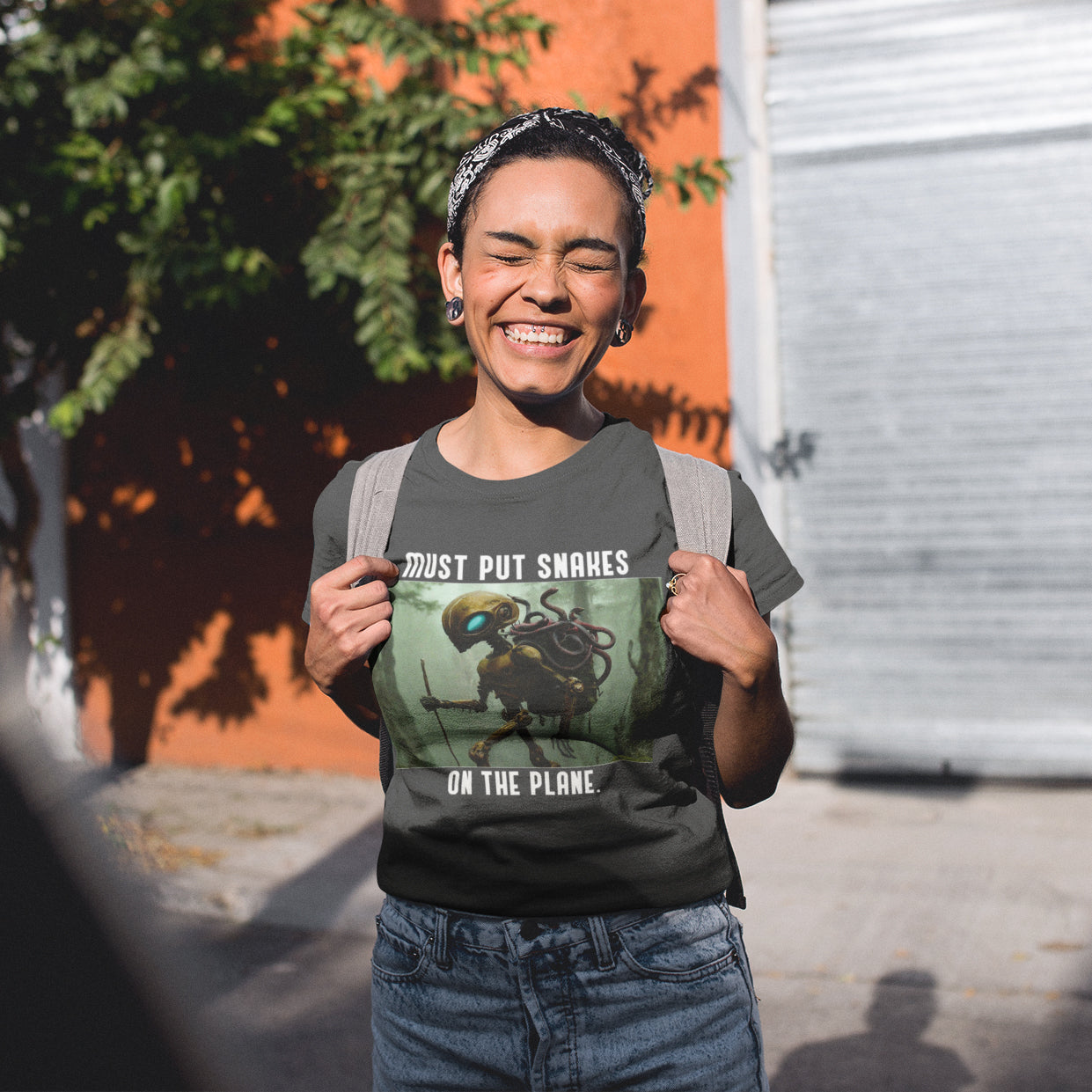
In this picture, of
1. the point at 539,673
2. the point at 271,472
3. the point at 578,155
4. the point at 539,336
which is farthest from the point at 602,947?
the point at 271,472

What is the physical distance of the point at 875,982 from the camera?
3.92m

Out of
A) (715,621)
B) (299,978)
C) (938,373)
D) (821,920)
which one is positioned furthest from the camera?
(938,373)

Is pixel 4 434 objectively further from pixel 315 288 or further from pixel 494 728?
pixel 494 728

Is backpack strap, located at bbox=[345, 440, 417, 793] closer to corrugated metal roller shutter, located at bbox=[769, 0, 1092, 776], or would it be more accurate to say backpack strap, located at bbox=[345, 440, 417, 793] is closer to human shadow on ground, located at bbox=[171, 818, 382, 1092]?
human shadow on ground, located at bbox=[171, 818, 382, 1092]

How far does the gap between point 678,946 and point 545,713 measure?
0.36m

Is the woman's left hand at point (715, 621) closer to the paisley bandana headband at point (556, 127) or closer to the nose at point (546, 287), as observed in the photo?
the nose at point (546, 287)

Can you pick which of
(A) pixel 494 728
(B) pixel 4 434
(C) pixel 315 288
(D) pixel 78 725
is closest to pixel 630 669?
(A) pixel 494 728

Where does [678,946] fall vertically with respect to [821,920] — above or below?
above

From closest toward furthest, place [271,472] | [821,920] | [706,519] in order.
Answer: [706,519] < [821,920] < [271,472]

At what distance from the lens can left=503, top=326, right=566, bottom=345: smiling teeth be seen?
161cm

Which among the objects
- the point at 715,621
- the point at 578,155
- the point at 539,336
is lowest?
the point at 715,621

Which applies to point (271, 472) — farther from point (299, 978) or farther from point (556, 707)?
point (556, 707)

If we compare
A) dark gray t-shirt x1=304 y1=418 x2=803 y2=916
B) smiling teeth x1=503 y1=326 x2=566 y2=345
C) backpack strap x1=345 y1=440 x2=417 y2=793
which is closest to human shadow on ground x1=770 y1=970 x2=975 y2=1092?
dark gray t-shirt x1=304 y1=418 x2=803 y2=916

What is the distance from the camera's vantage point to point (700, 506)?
5.13 ft
